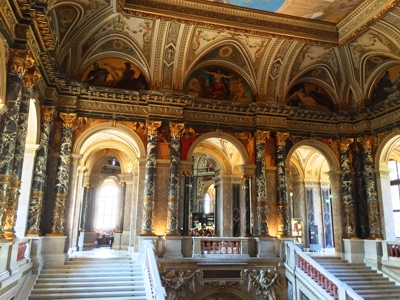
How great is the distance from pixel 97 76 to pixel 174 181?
16.3 feet

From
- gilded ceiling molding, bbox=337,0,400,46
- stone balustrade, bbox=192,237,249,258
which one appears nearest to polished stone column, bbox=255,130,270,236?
stone balustrade, bbox=192,237,249,258

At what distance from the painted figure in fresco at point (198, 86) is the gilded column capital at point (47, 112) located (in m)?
5.31

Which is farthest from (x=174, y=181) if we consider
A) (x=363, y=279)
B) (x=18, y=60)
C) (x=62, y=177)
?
(x=363, y=279)

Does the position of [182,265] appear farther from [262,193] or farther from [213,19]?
[213,19]

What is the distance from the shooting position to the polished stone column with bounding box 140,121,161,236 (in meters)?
12.1

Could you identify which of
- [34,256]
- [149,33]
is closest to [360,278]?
[34,256]

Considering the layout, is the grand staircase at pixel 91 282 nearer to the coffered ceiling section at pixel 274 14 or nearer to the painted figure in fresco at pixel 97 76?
the painted figure in fresco at pixel 97 76

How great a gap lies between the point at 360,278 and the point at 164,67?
10264 mm

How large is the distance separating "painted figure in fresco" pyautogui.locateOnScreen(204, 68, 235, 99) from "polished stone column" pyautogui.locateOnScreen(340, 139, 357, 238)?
5370mm

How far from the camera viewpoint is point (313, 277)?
36.1 feet

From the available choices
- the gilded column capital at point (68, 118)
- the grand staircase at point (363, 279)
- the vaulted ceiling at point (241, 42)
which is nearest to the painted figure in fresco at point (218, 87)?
the vaulted ceiling at point (241, 42)

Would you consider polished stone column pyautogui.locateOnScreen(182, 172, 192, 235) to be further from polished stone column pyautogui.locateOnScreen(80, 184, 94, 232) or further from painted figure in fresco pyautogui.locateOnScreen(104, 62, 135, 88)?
polished stone column pyautogui.locateOnScreen(80, 184, 94, 232)

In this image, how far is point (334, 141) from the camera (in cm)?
1511

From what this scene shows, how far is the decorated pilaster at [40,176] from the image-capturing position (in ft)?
34.9
